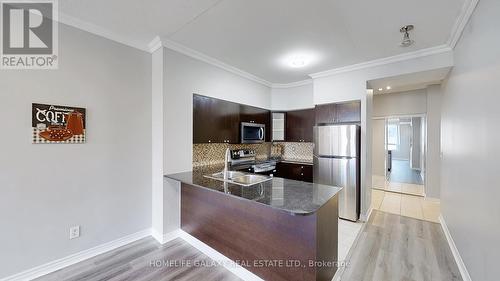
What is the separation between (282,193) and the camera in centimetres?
185


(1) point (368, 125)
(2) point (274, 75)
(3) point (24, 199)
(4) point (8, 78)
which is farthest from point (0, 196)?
(1) point (368, 125)

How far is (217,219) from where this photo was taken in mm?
2311

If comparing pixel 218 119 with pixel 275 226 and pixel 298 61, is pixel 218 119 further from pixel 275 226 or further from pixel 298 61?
pixel 275 226

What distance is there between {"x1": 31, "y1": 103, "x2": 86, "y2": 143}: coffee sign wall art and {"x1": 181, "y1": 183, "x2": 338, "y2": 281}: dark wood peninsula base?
1551 mm

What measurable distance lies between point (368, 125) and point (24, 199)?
4620mm

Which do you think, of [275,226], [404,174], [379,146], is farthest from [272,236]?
[404,174]

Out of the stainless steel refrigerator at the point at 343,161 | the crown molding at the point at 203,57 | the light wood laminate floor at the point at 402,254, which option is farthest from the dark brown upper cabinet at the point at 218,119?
Answer: the light wood laminate floor at the point at 402,254

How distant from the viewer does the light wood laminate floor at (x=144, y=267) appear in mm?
2066

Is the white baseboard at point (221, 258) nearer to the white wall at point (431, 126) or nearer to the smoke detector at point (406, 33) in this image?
the smoke detector at point (406, 33)

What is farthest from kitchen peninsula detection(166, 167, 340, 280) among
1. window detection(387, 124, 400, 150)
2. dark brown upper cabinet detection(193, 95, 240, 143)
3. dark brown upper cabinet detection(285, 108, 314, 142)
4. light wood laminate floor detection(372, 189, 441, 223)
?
window detection(387, 124, 400, 150)

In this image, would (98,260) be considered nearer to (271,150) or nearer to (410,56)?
(271,150)

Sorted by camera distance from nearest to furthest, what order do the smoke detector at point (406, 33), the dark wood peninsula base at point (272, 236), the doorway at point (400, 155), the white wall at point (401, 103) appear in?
the dark wood peninsula base at point (272, 236) < the smoke detector at point (406, 33) < the white wall at point (401, 103) < the doorway at point (400, 155)

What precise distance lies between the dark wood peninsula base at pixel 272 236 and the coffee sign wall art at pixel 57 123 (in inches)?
61.1

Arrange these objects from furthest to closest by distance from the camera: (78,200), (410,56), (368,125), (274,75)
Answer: (274,75), (368,125), (410,56), (78,200)
